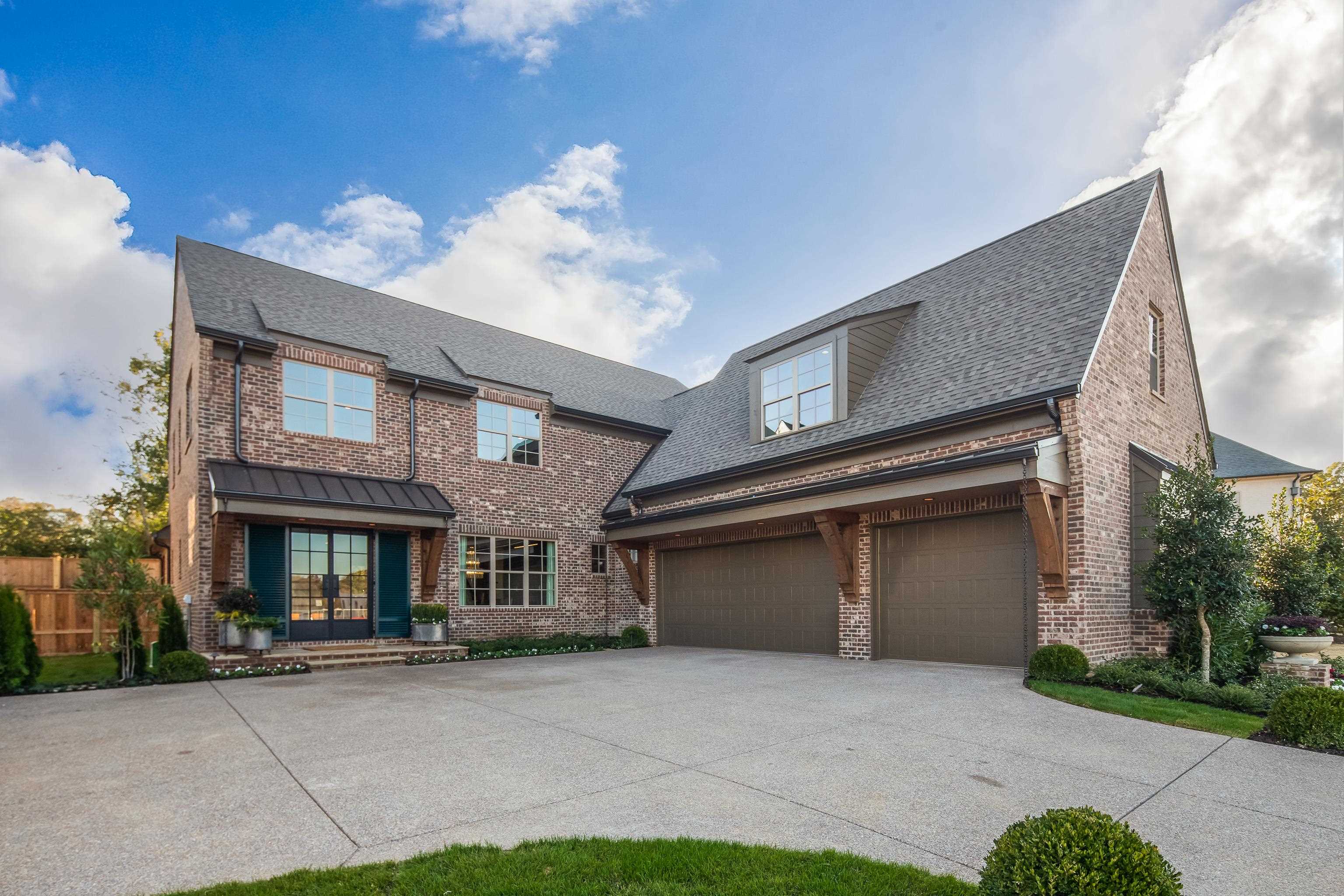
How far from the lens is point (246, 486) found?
12.4 m

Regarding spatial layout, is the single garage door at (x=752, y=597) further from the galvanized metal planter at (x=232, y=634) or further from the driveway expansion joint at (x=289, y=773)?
the driveway expansion joint at (x=289, y=773)

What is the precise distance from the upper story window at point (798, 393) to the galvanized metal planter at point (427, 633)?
26.5 feet

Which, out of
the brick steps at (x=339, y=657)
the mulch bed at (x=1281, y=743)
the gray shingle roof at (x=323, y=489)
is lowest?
the brick steps at (x=339, y=657)

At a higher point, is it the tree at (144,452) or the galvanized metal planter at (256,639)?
the tree at (144,452)

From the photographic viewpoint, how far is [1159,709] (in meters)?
7.50

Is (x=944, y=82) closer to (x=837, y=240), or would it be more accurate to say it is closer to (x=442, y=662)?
(x=837, y=240)

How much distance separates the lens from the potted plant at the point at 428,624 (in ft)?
47.5

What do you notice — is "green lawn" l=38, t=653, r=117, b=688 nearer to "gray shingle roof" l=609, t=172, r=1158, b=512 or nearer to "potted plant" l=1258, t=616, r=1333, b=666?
"gray shingle roof" l=609, t=172, r=1158, b=512

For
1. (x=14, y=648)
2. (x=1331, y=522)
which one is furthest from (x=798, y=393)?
(x=14, y=648)

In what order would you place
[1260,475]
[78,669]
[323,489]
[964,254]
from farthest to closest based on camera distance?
[1260,475], [964,254], [323,489], [78,669]

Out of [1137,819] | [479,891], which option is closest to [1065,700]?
[1137,819]

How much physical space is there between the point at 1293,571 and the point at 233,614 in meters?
17.8

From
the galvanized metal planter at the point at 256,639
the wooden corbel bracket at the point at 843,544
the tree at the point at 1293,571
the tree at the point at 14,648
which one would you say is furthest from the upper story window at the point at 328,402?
the tree at the point at 1293,571

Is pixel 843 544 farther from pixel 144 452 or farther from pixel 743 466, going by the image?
pixel 144 452
